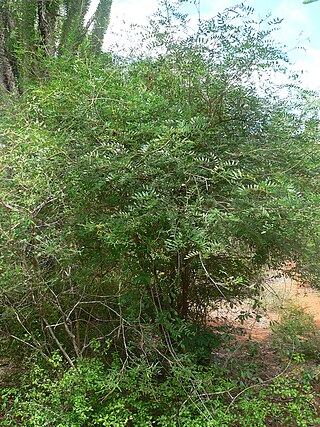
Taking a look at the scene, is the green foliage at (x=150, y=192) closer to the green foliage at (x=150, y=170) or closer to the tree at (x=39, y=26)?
the green foliage at (x=150, y=170)

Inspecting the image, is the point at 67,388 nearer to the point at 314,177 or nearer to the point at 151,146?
the point at 151,146

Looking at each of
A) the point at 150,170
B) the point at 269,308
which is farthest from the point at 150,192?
the point at 269,308

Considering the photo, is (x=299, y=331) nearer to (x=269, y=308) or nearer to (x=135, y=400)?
(x=269, y=308)

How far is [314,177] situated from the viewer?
2268 millimetres

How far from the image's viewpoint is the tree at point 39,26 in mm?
3486

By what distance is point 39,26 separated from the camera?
3854 mm

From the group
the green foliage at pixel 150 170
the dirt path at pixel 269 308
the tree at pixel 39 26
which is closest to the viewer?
the green foliage at pixel 150 170

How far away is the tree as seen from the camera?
11.4ft

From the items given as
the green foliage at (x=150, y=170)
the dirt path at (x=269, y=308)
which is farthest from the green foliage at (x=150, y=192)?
the dirt path at (x=269, y=308)

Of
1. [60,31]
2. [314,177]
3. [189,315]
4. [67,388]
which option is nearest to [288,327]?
[189,315]

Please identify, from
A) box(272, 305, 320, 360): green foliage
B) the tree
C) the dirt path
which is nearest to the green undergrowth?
the dirt path

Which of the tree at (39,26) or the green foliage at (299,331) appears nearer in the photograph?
the tree at (39,26)

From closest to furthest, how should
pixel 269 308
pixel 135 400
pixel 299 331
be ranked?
pixel 135 400 < pixel 299 331 < pixel 269 308

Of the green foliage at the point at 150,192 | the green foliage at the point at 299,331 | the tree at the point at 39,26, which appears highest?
the tree at the point at 39,26
